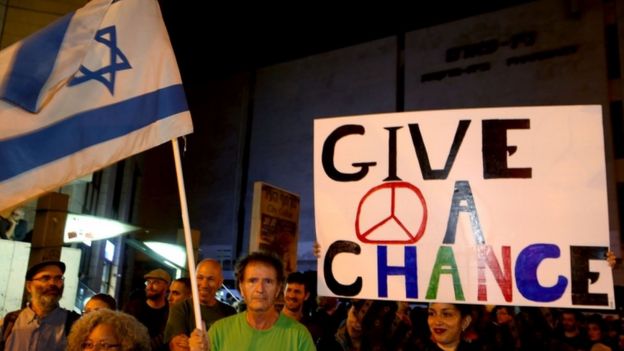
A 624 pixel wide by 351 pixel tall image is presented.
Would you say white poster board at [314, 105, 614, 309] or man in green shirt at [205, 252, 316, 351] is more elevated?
white poster board at [314, 105, 614, 309]

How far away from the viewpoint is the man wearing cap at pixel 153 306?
245 inches

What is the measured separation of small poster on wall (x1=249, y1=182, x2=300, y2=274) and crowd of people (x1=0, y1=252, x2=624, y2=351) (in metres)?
0.97

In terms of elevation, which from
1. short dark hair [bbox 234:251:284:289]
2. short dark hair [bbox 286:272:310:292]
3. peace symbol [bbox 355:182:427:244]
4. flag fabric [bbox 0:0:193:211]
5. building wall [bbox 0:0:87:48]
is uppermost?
building wall [bbox 0:0:87:48]

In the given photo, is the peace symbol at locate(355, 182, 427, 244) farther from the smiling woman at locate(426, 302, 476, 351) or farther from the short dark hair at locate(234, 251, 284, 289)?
the short dark hair at locate(234, 251, 284, 289)

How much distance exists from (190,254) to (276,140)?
2299cm

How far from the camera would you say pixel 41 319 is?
14.2ft

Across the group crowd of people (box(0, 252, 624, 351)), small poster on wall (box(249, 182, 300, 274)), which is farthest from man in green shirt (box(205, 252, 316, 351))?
small poster on wall (box(249, 182, 300, 274))

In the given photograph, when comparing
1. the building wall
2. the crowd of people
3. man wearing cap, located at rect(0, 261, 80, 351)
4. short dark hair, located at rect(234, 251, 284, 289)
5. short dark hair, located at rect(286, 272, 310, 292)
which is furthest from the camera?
the building wall

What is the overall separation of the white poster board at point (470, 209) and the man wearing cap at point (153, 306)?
9.17ft

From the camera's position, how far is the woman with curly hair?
2586mm

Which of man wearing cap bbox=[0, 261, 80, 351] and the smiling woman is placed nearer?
the smiling woman

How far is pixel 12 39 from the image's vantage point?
1091 cm

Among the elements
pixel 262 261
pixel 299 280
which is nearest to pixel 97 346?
pixel 262 261

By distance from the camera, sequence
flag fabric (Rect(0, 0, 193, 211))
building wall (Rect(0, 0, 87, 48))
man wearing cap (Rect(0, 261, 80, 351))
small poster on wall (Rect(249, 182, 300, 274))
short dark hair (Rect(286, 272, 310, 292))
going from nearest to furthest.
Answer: flag fabric (Rect(0, 0, 193, 211))
man wearing cap (Rect(0, 261, 80, 351))
short dark hair (Rect(286, 272, 310, 292))
small poster on wall (Rect(249, 182, 300, 274))
building wall (Rect(0, 0, 87, 48))
